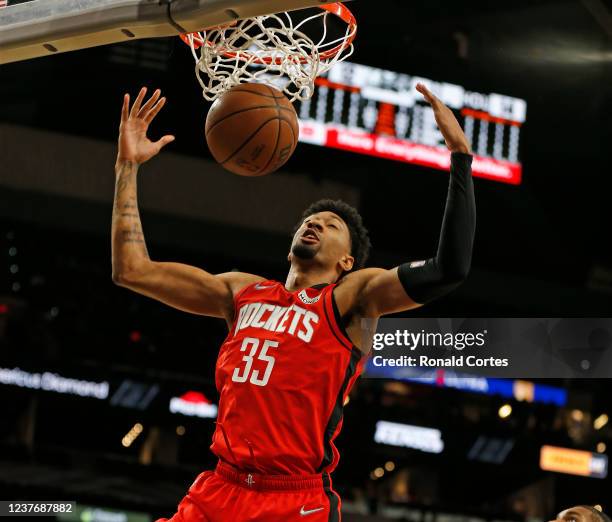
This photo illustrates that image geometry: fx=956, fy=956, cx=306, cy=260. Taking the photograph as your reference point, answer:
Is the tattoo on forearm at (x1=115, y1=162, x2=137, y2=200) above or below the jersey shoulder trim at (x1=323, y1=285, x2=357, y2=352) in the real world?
above

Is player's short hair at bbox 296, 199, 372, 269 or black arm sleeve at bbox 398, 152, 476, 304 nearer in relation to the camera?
black arm sleeve at bbox 398, 152, 476, 304

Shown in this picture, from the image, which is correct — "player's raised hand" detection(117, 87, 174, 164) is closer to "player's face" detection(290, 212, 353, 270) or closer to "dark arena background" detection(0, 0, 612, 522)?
"player's face" detection(290, 212, 353, 270)

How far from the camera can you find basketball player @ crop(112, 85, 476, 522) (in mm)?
3006

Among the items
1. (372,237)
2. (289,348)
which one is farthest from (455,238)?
(372,237)

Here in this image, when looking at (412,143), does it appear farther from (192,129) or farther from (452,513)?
(452,513)

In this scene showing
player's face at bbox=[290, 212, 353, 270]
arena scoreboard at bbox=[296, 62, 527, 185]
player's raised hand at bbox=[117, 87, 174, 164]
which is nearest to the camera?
player's raised hand at bbox=[117, 87, 174, 164]

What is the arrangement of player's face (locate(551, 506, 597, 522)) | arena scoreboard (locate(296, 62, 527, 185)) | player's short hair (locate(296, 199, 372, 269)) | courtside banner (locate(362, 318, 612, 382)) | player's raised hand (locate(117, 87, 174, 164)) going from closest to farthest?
player's face (locate(551, 506, 597, 522))
player's raised hand (locate(117, 87, 174, 164))
player's short hair (locate(296, 199, 372, 269))
courtside banner (locate(362, 318, 612, 382))
arena scoreboard (locate(296, 62, 527, 185))

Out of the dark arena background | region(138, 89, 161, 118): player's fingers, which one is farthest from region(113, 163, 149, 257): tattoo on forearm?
the dark arena background

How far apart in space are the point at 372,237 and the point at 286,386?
10374mm

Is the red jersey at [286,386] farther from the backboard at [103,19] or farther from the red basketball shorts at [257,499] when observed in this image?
the backboard at [103,19]

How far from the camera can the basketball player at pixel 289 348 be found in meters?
3.01

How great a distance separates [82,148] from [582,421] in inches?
342

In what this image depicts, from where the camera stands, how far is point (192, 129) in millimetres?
11273

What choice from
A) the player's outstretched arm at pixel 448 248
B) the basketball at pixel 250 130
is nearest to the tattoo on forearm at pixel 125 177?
the basketball at pixel 250 130
